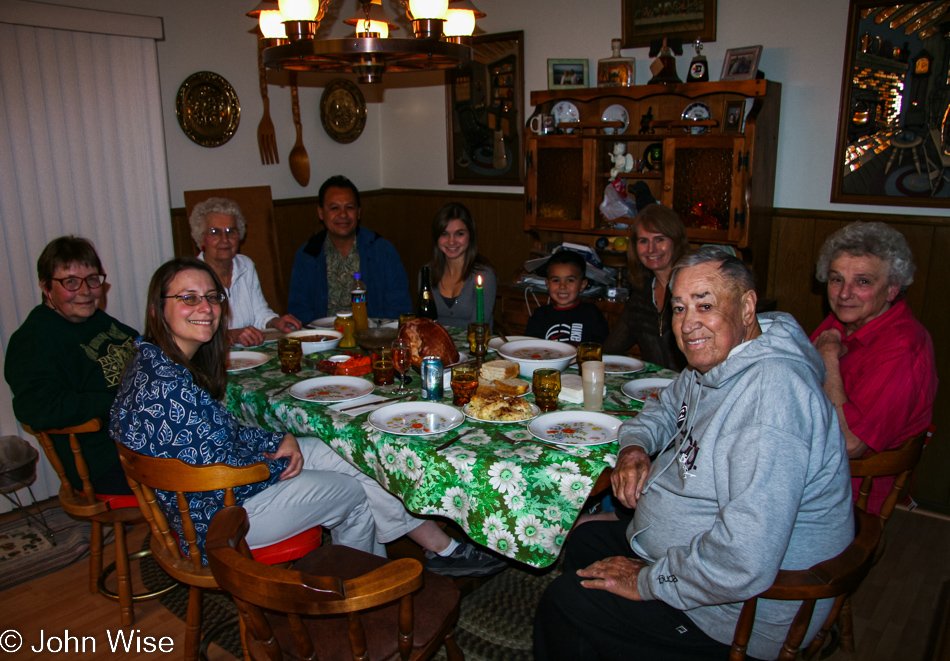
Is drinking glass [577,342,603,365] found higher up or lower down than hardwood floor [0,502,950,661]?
higher up

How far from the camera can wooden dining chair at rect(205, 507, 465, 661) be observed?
1245 mm

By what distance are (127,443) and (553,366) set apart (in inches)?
51.5

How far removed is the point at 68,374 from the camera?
7.91 ft

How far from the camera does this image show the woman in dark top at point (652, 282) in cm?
283

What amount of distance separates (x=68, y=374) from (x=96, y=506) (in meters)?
0.49

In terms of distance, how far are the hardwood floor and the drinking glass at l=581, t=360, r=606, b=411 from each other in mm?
1186

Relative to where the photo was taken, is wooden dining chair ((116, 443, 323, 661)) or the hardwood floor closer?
wooden dining chair ((116, 443, 323, 661))

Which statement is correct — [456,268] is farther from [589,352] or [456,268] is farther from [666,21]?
[666,21]

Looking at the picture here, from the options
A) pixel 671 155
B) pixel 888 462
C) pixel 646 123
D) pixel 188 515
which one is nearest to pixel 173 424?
pixel 188 515

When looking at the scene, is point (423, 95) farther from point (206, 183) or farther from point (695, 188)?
point (695, 188)

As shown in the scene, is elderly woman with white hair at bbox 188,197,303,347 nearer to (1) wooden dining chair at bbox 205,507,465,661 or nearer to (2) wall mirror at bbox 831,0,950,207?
(1) wooden dining chair at bbox 205,507,465,661

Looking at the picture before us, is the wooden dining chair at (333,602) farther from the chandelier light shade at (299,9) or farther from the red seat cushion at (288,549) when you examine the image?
the chandelier light shade at (299,9)

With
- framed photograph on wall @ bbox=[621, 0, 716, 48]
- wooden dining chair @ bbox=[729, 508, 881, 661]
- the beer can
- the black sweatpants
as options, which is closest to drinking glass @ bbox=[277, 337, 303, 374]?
the beer can

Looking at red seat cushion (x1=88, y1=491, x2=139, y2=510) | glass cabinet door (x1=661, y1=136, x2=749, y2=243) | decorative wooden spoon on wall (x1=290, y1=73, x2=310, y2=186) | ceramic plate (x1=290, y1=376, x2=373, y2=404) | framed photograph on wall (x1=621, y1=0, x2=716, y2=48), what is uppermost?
framed photograph on wall (x1=621, y1=0, x2=716, y2=48)
